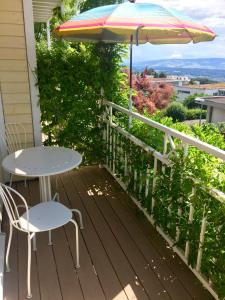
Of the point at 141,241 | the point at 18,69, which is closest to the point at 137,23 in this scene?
the point at 18,69

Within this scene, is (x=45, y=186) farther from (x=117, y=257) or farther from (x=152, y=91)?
(x=152, y=91)

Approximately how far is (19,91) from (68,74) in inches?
26.2

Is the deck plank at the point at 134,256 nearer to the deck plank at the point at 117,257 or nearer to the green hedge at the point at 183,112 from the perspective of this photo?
the deck plank at the point at 117,257

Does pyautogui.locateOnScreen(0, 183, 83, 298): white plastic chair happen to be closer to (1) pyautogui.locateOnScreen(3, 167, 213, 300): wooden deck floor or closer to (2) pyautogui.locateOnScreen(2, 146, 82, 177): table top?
(1) pyautogui.locateOnScreen(3, 167, 213, 300): wooden deck floor

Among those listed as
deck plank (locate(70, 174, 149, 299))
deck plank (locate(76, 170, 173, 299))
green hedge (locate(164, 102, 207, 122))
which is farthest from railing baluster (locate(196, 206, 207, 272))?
green hedge (locate(164, 102, 207, 122))

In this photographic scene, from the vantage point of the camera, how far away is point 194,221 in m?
2.02

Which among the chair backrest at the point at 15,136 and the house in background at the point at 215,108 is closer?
the chair backrest at the point at 15,136

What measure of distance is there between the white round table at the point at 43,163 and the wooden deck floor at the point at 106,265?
544mm

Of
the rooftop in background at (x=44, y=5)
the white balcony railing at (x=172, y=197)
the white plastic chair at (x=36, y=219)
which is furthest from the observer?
the rooftop in background at (x=44, y=5)

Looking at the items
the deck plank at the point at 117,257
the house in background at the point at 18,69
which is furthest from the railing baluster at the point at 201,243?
the house in background at the point at 18,69

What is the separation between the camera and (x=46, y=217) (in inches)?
85.6

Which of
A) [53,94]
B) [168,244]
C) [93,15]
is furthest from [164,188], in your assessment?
[53,94]

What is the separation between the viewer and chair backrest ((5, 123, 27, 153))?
3.57 metres

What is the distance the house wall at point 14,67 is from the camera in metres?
3.20
